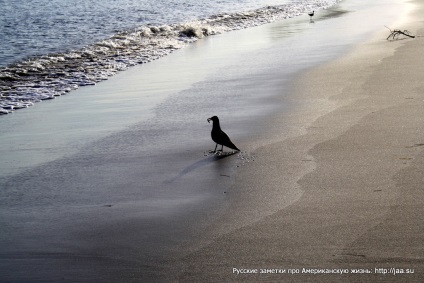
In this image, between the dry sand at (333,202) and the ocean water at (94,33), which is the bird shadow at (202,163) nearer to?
the dry sand at (333,202)

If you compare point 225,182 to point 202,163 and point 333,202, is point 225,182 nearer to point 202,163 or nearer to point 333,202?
point 202,163

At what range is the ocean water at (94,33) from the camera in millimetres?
12773

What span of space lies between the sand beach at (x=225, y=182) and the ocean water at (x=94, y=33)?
5.75ft

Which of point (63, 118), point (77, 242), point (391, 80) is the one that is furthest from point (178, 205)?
point (391, 80)

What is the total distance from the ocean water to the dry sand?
17.0 ft

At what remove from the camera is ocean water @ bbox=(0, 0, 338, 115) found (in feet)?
41.9

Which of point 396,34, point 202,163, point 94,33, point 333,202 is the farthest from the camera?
point 94,33

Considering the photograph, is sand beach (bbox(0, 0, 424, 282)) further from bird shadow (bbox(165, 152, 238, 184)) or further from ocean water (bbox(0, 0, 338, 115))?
ocean water (bbox(0, 0, 338, 115))

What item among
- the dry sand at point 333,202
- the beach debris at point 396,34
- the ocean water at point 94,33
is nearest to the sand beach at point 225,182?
the dry sand at point 333,202

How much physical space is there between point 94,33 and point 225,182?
15.2 metres

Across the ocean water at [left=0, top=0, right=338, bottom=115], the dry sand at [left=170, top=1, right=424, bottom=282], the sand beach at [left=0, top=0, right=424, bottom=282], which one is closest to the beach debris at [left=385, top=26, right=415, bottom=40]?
the sand beach at [left=0, top=0, right=424, bottom=282]

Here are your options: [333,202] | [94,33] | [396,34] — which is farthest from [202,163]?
[94,33]

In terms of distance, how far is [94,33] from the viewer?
66.6ft

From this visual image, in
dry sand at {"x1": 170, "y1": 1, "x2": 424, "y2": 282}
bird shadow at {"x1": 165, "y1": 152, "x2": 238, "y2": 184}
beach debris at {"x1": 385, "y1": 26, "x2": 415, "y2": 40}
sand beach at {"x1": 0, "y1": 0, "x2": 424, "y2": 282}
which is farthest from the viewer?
beach debris at {"x1": 385, "y1": 26, "x2": 415, "y2": 40}
